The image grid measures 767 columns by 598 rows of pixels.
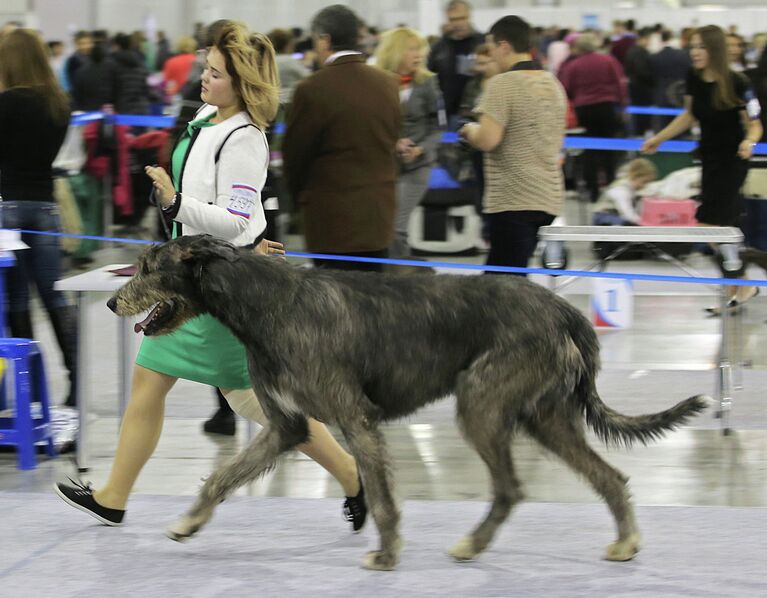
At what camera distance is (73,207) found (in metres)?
10.6

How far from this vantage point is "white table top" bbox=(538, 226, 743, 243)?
6258 mm

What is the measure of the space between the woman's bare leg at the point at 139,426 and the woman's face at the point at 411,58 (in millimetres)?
4596

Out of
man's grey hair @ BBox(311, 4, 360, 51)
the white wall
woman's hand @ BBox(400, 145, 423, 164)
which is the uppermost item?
the white wall

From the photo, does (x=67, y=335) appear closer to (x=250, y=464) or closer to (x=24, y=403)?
(x=24, y=403)

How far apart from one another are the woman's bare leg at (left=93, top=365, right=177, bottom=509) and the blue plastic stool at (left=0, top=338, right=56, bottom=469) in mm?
1084

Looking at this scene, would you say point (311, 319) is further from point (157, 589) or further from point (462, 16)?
point (462, 16)

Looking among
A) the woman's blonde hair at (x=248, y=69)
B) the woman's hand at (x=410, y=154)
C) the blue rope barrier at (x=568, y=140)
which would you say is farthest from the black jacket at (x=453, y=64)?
the woman's blonde hair at (x=248, y=69)

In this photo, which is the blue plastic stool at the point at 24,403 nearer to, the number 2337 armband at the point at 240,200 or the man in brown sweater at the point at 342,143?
the man in brown sweater at the point at 342,143

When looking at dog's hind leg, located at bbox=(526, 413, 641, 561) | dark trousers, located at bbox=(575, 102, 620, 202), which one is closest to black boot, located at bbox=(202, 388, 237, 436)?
dog's hind leg, located at bbox=(526, 413, 641, 561)

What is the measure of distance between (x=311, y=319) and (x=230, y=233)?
0.55m

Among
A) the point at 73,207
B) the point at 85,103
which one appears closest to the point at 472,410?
the point at 73,207

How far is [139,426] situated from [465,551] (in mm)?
1224

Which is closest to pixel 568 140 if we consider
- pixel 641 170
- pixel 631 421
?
pixel 641 170

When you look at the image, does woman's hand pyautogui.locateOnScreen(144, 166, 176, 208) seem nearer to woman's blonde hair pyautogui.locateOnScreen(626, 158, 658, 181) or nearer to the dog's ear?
the dog's ear
